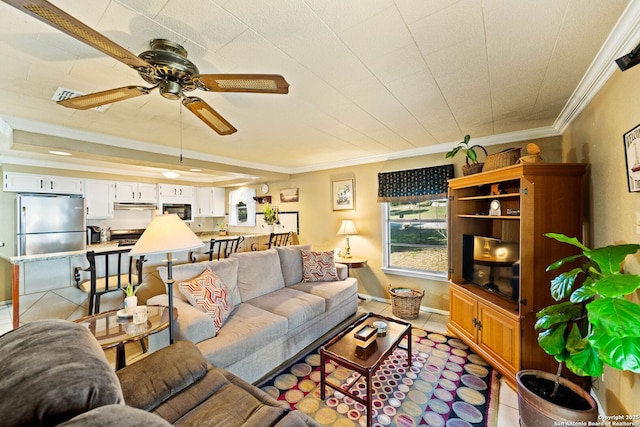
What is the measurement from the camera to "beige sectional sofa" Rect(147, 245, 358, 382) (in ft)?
6.59

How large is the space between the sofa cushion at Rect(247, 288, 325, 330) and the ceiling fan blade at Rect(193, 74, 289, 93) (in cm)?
201

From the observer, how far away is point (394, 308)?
3693 millimetres

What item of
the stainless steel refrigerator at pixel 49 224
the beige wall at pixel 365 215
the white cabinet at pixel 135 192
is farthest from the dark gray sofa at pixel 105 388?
the white cabinet at pixel 135 192

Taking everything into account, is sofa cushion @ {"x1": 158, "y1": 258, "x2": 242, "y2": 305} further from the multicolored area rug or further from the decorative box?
the decorative box

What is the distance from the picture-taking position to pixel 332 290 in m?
3.23

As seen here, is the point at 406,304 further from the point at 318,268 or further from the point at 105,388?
the point at 105,388

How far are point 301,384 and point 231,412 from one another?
1.13 m

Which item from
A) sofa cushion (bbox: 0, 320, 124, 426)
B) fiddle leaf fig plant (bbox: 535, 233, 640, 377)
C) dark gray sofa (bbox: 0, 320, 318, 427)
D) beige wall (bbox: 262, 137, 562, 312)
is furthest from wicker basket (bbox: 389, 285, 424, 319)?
sofa cushion (bbox: 0, 320, 124, 426)

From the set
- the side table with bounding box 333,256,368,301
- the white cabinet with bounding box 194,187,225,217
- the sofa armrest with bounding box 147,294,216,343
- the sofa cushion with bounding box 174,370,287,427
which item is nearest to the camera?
the sofa cushion with bounding box 174,370,287,427

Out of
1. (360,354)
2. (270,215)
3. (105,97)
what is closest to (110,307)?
(105,97)

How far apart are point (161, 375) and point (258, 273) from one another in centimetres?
172

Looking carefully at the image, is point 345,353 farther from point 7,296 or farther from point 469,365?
point 7,296

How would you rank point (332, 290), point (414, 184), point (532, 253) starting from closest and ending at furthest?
point (532, 253) → point (332, 290) → point (414, 184)

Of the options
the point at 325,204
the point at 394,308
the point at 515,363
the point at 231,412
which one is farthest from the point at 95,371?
the point at 325,204
